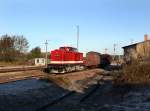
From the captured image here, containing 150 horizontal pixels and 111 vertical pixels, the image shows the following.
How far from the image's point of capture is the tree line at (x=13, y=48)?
98062 millimetres

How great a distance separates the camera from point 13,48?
101m

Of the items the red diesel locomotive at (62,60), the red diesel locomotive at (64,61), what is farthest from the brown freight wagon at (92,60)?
the red diesel locomotive at (62,60)

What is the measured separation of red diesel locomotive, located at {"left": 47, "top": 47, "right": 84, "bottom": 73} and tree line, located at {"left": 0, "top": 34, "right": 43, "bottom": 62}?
51.2 meters

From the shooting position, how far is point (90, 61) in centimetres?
6731

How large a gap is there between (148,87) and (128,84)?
2.47 meters

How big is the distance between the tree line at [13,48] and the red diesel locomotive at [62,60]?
51241 millimetres

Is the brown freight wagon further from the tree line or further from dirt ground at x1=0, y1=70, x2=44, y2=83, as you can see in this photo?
the tree line

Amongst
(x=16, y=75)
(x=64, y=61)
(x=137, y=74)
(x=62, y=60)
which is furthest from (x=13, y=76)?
(x=137, y=74)

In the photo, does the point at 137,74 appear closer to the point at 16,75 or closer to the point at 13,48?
the point at 16,75

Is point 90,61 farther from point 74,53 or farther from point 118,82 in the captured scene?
point 118,82

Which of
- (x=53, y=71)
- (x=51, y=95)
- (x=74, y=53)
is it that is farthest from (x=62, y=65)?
(x=51, y=95)

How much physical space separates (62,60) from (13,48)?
191 ft

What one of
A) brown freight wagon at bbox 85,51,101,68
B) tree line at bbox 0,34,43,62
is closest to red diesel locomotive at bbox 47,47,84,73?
brown freight wagon at bbox 85,51,101,68

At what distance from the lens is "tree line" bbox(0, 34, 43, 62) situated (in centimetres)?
9806
